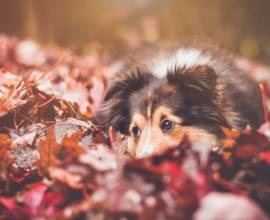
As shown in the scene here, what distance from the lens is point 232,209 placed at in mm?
2006

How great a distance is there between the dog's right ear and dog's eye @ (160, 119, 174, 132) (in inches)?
13.9

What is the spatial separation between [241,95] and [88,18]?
832 cm

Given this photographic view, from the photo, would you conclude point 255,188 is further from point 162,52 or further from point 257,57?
point 257,57

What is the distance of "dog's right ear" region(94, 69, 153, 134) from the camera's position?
12.3ft

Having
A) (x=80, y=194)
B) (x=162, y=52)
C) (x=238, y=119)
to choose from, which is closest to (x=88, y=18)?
(x=162, y=52)

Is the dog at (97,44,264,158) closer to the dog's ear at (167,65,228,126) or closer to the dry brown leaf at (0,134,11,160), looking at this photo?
the dog's ear at (167,65,228,126)

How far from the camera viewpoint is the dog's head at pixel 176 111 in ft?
11.0

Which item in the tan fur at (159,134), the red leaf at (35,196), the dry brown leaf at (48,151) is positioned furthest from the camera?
the tan fur at (159,134)

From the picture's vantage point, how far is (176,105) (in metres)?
3.47

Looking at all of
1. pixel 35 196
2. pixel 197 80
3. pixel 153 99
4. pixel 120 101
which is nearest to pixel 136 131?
pixel 153 99

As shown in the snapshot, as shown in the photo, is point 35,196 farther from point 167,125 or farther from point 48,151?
point 167,125

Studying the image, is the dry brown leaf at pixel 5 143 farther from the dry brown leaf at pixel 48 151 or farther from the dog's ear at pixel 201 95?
the dog's ear at pixel 201 95

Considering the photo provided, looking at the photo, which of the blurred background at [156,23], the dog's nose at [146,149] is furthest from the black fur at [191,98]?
the blurred background at [156,23]

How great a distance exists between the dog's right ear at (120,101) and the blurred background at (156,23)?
7.21 metres
